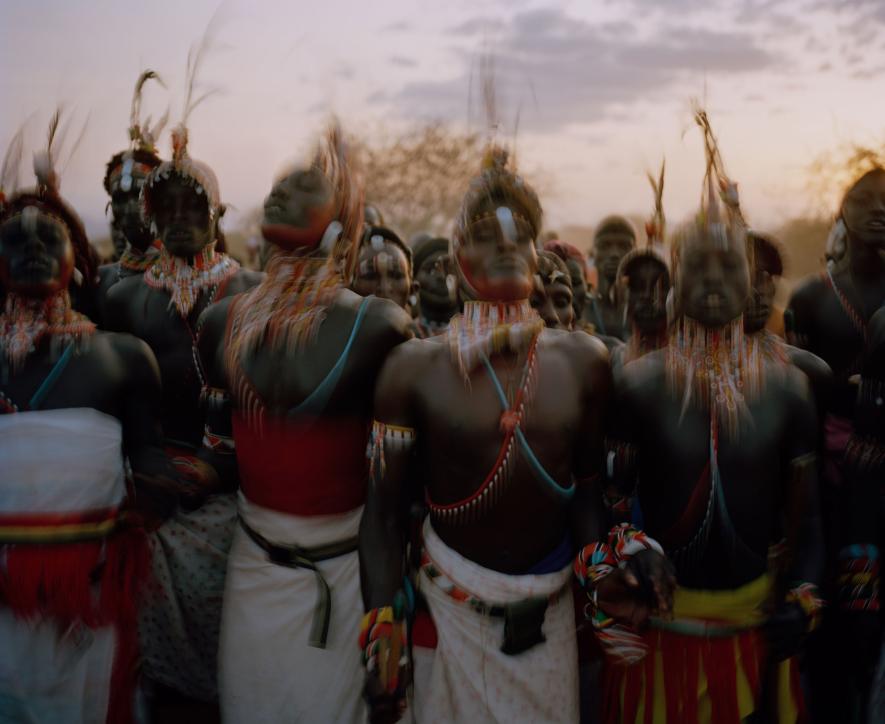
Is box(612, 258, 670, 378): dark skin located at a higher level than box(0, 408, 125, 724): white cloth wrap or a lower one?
higher

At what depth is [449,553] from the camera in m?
2.27

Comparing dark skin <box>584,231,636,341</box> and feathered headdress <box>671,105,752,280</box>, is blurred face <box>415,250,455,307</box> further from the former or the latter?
feathered headdress <box>671,105,752,280</box>

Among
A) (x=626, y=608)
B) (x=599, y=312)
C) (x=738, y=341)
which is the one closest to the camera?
(x=626, y=608)

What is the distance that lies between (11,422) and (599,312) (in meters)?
4.04

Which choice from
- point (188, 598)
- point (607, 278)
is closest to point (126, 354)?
point (188, 598)

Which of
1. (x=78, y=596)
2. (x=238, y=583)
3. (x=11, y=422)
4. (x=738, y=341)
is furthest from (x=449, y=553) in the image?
(x=11, y=422)

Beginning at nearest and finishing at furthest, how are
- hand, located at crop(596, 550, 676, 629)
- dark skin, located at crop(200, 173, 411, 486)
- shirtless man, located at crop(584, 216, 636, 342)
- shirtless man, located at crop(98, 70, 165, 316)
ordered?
hand, located at crop(596, 550, 676, 629) < dark skin, located at crop(200, 173, 411, 486) < shirtless man, located at crop(98, 70, 165, 316) < shirtless man, located at crop(584, 216, 636, 342)

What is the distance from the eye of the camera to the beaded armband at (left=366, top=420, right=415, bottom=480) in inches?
87.7

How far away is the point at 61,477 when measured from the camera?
101 inches

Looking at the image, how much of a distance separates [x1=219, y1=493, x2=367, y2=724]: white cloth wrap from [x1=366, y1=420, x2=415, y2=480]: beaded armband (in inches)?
16.8

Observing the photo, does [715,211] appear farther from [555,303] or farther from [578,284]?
[578,284]

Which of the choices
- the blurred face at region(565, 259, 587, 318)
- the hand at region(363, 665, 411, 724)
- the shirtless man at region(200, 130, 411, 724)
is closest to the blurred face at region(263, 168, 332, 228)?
the shirtless man at region(200, 130, 411, 724)

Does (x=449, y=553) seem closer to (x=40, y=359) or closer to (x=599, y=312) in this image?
(x=40, y=359)

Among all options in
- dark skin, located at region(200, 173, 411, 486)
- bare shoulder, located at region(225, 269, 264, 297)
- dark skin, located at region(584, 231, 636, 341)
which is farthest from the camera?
dark skin, located at region(584, 231, 636, 341)
